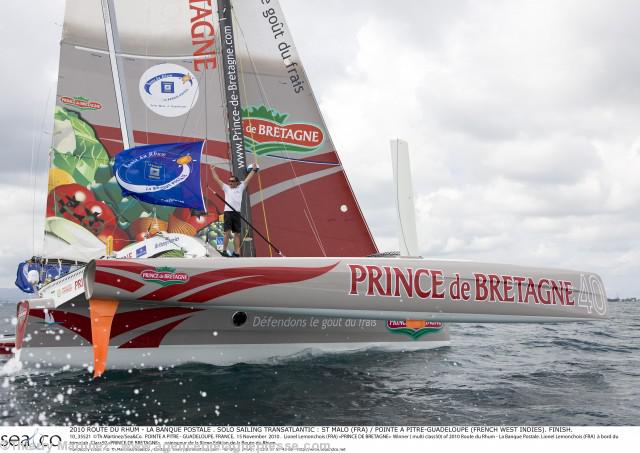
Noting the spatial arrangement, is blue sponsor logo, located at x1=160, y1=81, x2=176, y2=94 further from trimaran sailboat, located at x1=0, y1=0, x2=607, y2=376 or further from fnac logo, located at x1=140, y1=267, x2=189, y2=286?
fnac logo, located at x1=140, y1=267, x2=189, y2=286

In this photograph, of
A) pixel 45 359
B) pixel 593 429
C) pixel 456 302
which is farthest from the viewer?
pixel 45 359

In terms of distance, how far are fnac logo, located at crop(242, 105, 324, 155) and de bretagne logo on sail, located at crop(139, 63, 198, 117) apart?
89 centimetres

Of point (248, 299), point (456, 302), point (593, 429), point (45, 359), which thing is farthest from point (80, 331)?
point (593, 429)

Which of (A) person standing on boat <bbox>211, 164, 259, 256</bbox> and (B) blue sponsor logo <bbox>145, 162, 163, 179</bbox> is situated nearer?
(B) blue sponsor logo <bbox>145, 162, 163, 179</bbox>

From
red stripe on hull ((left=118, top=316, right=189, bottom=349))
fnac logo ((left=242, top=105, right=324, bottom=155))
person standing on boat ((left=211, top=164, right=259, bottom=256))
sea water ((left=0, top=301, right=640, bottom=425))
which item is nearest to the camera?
sea water ((left=0, top=301, right=640, bottom=425))

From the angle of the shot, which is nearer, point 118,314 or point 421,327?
point 118,314

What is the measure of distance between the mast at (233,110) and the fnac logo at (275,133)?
1259mm

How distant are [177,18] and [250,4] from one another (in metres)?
1.16

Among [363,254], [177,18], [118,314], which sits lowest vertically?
[118,314]

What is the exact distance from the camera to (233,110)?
7574 mm

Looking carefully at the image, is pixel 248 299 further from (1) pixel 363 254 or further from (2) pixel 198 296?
(1) pixel 363 254

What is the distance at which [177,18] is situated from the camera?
902 cm

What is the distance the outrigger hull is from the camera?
4906 millimetres

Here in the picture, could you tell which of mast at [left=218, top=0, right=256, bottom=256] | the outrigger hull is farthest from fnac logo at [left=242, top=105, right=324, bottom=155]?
the outrigger hull
